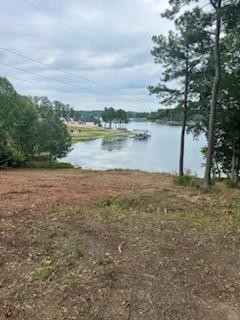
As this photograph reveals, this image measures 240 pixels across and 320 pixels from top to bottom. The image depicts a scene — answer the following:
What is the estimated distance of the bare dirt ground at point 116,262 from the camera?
3.21m

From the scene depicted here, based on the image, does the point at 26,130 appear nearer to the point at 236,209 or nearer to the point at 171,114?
the point at 171,114

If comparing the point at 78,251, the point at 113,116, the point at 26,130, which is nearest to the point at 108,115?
the point at 113,116

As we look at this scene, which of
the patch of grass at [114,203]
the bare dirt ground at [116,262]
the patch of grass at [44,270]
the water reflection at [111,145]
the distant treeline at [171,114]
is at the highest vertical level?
the distant treeline at [171,114]

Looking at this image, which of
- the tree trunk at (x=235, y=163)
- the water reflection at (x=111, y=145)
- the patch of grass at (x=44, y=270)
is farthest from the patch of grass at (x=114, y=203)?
the water reflection at (x=111, y=145)

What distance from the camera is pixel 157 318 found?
3.05m

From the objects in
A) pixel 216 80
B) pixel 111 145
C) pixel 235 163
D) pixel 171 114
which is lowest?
pixel 111 145

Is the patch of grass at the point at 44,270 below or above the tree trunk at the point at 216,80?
below

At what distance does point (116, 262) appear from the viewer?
13.5 feet

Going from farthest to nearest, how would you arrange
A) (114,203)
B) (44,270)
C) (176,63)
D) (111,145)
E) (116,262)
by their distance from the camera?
(111,145)
(176,63)
(114,203)
(116,262)
(44,270)

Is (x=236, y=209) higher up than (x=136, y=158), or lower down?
higher up

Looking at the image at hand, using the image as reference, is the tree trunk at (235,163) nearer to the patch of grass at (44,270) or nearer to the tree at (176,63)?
the tree at (176,63)

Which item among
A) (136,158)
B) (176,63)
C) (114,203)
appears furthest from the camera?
(136,158)

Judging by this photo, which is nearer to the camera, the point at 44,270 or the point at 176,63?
the point at 44,270

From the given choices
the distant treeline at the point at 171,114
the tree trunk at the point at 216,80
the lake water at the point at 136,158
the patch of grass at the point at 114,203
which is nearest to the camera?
the patch of grass at the point at 114,203
